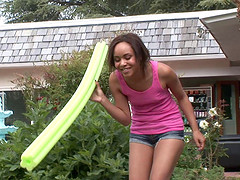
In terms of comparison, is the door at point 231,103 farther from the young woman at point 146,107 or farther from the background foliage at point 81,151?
the young woman at point 146,107

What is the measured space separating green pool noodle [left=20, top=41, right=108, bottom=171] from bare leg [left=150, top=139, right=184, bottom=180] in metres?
0.68

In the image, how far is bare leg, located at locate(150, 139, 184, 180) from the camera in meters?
4.03

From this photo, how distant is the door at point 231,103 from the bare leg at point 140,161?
41.6ft

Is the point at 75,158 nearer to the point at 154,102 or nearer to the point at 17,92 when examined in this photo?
the point at 154,102

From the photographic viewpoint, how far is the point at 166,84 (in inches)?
169

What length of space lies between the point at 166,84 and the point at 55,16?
80.9ft

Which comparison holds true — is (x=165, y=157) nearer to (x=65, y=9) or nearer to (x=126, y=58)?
(x=126, y=58)

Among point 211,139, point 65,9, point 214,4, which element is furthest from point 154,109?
point 65,9

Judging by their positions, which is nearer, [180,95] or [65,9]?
[180,95]

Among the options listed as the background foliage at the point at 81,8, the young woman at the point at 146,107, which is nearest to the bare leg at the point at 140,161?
the young woman at the point at 146,107

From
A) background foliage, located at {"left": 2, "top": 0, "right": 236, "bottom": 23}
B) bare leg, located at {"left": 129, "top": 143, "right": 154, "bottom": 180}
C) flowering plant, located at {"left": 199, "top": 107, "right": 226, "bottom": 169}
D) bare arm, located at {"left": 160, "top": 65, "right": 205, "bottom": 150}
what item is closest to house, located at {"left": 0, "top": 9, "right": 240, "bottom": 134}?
flowering plant, located at {"left": 199, "top": 107, "right": 226, "bottom": 169}

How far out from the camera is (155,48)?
15.3m

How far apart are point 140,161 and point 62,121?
0.77 meters

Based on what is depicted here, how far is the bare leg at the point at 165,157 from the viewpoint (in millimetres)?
4031
